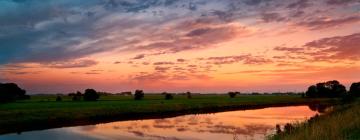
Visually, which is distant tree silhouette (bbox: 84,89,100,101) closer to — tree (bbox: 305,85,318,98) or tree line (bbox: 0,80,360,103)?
tree line (bbox: 0,80,360,103)

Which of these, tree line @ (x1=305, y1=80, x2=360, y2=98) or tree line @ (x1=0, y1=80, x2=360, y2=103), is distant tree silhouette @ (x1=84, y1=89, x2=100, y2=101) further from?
tree line @ (x1=305, y1=80, x2=360, y2=98)

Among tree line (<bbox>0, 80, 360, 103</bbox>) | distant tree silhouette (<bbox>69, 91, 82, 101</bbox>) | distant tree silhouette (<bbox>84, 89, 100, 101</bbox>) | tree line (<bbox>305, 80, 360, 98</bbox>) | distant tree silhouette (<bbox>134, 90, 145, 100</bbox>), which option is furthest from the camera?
tree line (<bbox>305, 80, 360, 98</bbox>)

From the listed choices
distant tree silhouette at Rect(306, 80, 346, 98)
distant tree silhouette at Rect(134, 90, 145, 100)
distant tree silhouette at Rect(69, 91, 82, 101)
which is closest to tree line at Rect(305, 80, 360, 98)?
distant tree silhouette at Rect(306, 80, 346, 98)

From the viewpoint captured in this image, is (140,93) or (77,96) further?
(140,93)

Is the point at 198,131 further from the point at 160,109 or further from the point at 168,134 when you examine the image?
the point at 160,109

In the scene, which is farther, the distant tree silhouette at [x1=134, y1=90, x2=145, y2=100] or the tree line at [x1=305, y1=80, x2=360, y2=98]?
the tree line at [x1=305, y1=80, x2=360, y2=98]

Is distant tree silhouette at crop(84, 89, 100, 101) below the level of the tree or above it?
below

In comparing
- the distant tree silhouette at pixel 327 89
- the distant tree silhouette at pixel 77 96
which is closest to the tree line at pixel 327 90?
the distant tree silhouette at pixel 327 89

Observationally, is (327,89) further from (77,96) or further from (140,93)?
(77,96)

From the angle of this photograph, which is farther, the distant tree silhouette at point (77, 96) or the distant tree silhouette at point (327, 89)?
the distant tree silhouette at point (327, 89)

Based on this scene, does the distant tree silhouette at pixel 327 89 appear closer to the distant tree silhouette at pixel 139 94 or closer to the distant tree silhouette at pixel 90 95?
the distant tree silhouette at pixel 139 94

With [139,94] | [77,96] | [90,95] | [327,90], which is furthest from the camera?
[327,90]

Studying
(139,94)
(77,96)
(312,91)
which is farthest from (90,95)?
(312,91)

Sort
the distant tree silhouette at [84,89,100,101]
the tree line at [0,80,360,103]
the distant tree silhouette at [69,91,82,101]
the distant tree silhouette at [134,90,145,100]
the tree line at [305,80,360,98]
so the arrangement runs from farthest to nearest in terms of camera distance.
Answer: the tree line at [305,80,360,98], the distant tree silhouette at [134,90,145,100], the distant tree silhouette at [69,91,82,101], the distant tree silhouette at [84,89,100,101], the tree line at [0,80,360,103]
